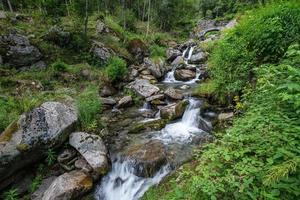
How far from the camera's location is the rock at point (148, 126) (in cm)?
765

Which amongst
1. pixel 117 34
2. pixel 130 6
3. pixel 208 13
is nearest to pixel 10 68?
pixel 117 34

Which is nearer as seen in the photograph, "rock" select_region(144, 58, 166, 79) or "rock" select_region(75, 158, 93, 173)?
"rock" select_region(75, 158, 93, 173)

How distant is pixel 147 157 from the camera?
5891 millimetres

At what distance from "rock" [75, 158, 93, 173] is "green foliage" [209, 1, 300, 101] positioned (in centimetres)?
468

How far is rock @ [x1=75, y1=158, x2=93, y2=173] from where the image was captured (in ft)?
19.0

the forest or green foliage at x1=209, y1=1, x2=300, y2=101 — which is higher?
green foliage at x1=209, y1=1, x2=300, y2=101

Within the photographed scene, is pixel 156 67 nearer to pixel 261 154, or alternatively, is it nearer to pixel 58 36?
pixel 58 36

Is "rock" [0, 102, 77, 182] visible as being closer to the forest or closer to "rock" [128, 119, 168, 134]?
the forest

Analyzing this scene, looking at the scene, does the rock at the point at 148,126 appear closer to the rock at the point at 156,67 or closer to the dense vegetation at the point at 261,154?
the dense vegetation at the point at 261,154

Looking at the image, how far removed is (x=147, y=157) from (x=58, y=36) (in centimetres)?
1144

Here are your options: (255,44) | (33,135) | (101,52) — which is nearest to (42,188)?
(33,135)

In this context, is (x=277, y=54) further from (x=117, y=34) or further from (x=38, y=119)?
(x=117, y=34)

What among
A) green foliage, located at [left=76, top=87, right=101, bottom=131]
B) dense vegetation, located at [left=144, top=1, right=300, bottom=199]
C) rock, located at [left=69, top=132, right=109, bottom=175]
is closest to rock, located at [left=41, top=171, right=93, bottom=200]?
rock, located at [left=69, top=132, right=109, bottom=175]

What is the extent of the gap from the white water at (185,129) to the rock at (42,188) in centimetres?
339
